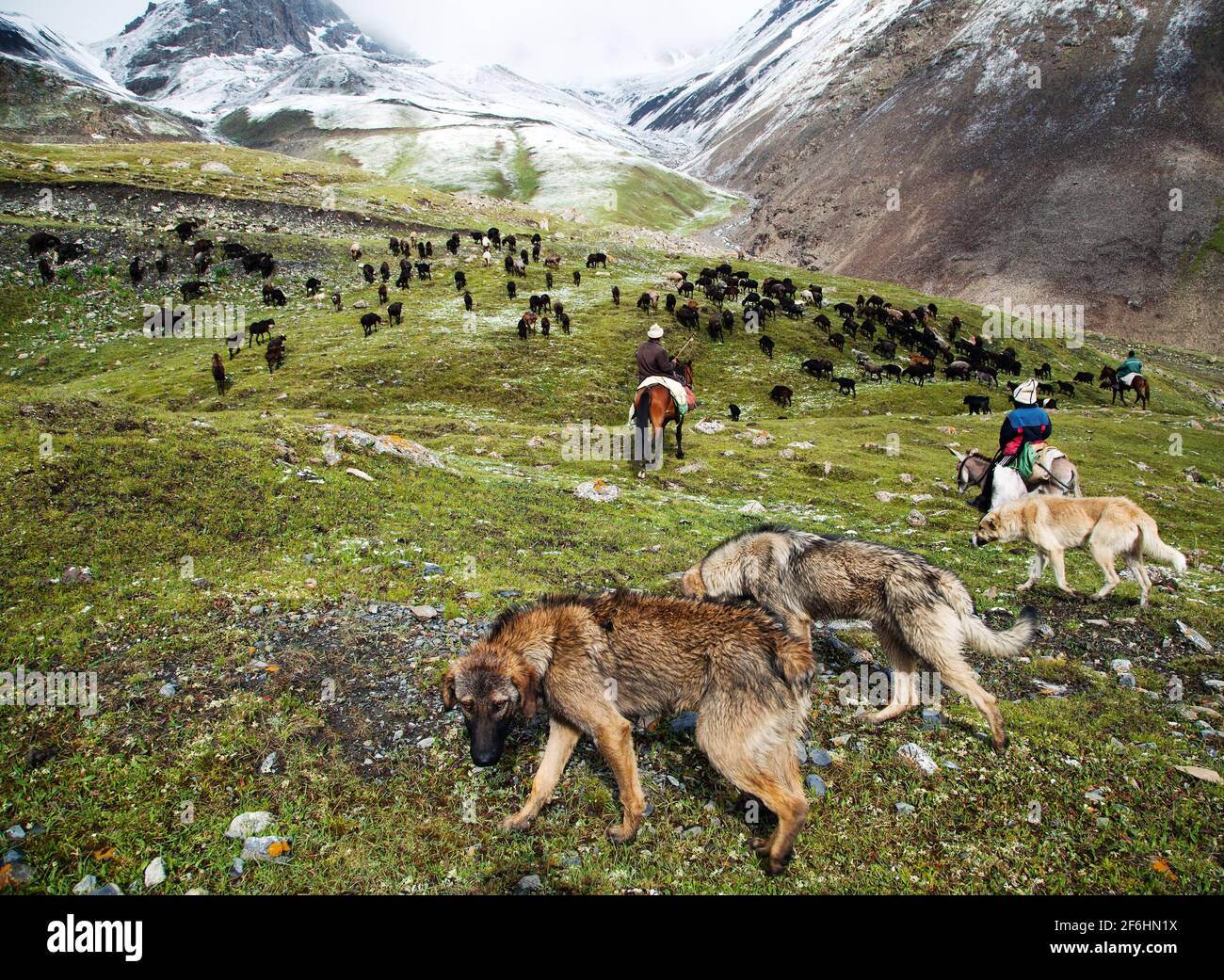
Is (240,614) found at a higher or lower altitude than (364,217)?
lower

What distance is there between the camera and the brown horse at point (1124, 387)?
1491 inches

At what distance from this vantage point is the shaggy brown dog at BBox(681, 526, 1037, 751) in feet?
18.9

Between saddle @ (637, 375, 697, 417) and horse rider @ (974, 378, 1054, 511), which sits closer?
horse rider @ (974, 378, 1054, 511)

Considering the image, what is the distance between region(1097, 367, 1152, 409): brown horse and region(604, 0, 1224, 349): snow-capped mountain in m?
40.9

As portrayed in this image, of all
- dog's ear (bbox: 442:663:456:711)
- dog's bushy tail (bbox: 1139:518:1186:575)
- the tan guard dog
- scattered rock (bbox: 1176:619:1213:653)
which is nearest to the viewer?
dog's ear (bbox: 442:663:456:711)

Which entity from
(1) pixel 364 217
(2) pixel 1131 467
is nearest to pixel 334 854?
(2) pixel 1131 467

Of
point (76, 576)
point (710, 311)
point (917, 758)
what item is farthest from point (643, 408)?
point (710, 311)

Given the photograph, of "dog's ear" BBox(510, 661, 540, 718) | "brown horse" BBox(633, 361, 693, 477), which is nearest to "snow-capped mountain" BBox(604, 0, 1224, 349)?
"brown horse" BBox(633, 361, 693, 477)

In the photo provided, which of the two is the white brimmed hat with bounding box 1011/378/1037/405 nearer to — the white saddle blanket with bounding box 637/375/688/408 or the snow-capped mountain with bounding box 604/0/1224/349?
the white saddle blanket with bounding box 637/375/688/408

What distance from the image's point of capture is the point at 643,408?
19.7 m

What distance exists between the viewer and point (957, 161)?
330ft

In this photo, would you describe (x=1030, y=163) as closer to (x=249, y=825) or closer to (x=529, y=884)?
(x=529, y=884)
